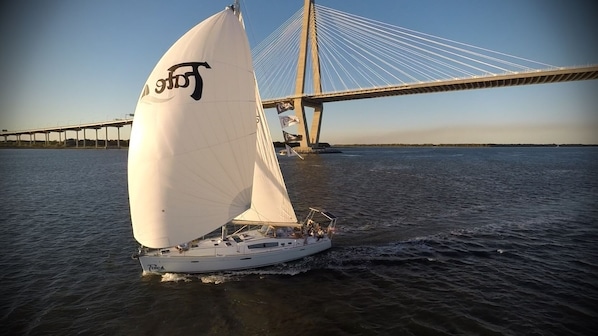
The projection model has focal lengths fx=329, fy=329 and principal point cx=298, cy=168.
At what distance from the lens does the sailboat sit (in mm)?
10445

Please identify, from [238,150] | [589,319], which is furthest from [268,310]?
[589,319]

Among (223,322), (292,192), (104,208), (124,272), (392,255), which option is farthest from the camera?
(292,192)

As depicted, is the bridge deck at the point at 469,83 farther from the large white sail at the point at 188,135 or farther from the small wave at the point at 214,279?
the small wave at the point at 214,279

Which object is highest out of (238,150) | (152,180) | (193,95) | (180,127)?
(193,95)

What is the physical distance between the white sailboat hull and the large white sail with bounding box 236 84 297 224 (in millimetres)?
1221

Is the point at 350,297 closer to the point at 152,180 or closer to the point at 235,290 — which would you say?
the point at 235,290

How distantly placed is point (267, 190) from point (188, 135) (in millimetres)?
4829

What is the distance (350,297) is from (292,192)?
778 inches

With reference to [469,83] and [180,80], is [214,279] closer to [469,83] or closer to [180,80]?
[180,80]

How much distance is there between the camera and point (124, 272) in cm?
1306

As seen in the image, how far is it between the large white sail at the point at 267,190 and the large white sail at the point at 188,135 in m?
2.73

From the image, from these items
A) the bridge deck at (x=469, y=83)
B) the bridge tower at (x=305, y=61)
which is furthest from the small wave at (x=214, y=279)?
the bridge tower at (x=305, y=61)

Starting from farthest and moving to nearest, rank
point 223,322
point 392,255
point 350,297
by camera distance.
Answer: point 392,255, point 350,297, point 223,322

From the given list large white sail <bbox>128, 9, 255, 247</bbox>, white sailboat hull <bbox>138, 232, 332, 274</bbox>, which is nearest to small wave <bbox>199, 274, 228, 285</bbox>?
white sailboat hull <bbox>138, 232, 332, 274</bbox>
